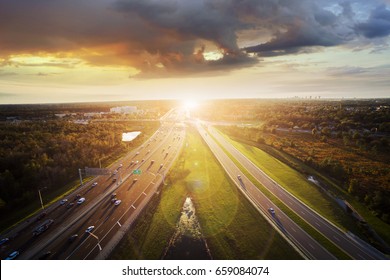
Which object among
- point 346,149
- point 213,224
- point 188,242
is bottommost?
point 188,242

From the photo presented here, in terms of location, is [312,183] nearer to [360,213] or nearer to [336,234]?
[360,213]

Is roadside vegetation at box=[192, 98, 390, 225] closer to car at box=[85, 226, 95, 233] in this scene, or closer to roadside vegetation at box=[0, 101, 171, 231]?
car at box=[85, 226, 95, 233]

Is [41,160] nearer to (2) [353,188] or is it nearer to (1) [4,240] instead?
(1) [4,240]

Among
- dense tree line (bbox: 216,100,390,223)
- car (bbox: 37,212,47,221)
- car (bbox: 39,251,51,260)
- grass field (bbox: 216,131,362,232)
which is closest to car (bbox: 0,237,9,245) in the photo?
car (bbox: 37,212,47,221)

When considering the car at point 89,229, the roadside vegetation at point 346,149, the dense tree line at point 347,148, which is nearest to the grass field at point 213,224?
the car at point 89,229

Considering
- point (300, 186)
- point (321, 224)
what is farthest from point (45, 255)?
point (300, 186)
